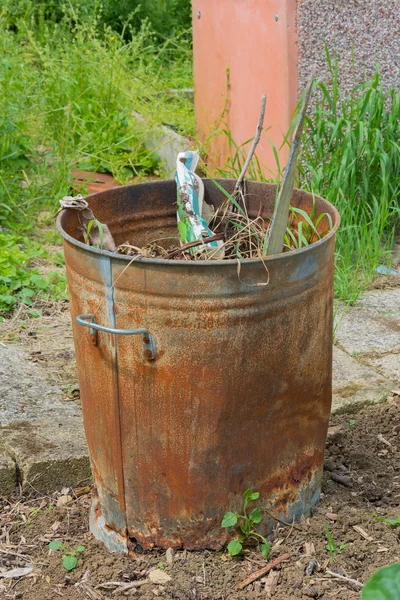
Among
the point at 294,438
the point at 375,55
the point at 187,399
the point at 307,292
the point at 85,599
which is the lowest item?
the point at 85,599

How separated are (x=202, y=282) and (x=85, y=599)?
3.36 feet

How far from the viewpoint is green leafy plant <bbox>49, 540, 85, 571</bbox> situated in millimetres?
2436

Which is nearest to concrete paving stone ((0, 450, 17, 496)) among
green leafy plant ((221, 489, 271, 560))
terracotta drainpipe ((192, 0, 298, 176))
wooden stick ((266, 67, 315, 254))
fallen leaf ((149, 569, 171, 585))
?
fallen leaf ((149, 569, 171, 585))

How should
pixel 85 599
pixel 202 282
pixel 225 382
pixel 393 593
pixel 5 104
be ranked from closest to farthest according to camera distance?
pixel 393 593
pixel 202 282
pixel 225 382
pixel 85 599
pixel 5 104

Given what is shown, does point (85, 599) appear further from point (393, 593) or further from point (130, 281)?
point (393, 593)

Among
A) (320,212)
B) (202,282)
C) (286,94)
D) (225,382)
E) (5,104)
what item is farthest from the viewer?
(5,104)

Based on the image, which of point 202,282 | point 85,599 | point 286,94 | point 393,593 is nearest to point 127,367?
point 202,282

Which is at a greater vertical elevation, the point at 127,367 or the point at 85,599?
the point at 127,367

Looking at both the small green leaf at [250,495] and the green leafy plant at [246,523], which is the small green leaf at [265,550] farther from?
the small green leaf at [250,495]

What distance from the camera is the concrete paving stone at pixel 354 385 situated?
3201 millimetres

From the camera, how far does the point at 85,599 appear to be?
91.1 inches

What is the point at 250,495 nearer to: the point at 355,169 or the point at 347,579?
the point at 347,579

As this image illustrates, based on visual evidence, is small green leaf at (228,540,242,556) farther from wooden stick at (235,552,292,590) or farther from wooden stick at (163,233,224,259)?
wooden stick at (163,233,224,259)

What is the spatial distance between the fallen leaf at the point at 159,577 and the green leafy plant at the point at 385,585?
1.16m
